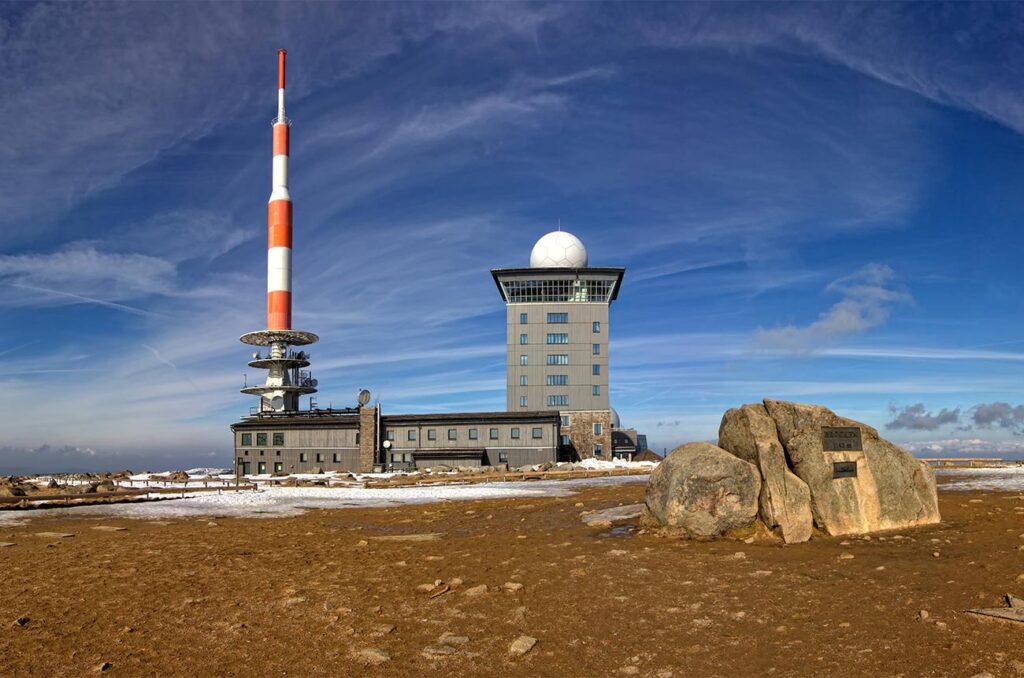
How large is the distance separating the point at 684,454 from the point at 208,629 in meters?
11.0

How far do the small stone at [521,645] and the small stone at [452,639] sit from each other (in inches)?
25.5

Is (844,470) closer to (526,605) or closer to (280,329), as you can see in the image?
(526,605)

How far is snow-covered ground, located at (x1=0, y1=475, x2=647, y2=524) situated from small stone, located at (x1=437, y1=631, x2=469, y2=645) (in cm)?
1597

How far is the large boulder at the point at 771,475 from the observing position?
1503 centimetres

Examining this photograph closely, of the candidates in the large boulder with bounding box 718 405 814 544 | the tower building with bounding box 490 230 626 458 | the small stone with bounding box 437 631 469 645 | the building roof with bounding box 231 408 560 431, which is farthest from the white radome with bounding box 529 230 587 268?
the small stone with bounding box 437 631 469 645

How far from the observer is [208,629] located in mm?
9492

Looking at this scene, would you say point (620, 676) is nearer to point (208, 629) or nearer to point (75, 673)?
point (208, 629)

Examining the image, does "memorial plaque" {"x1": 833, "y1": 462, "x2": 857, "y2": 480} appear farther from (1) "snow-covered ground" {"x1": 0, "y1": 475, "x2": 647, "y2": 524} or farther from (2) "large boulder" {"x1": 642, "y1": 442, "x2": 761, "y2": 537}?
(1) "snow-covered ground" {"x1": 0, "y1": 475, "x2": 647, "y2": 524}

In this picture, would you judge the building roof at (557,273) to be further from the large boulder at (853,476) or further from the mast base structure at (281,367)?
the large boulder at (853,476)

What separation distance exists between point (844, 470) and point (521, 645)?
34.7 ft

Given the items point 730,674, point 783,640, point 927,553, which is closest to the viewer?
point 730,674

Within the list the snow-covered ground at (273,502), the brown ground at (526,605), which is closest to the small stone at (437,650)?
the brown ground at (526,605)

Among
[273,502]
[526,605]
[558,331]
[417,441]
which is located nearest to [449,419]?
[417,441]

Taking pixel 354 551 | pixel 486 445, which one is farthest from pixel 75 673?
pixel 486 445
